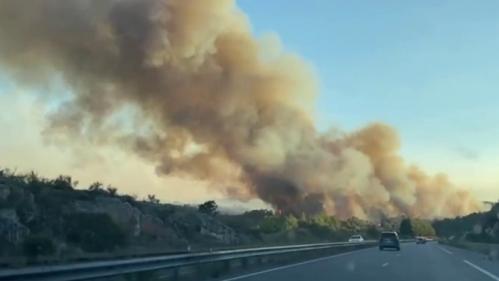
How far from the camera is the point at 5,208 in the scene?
33.3 metres

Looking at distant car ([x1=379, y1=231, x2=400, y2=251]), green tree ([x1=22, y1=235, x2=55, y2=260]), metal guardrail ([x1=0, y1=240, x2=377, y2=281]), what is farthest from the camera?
distant car ([x1=379, y1=231, x2=400, y2=251])

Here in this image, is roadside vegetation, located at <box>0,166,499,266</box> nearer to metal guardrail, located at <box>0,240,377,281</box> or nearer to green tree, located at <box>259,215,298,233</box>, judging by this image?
metal guardrail, located at <box>0,240,377,281</box>

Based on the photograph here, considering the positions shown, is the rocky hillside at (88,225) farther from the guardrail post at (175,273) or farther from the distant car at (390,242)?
the distant car at (390,242)

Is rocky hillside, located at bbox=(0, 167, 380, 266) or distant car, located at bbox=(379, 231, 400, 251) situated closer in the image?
rocky hillside, located at bbox=(0, 167, 380, 266)

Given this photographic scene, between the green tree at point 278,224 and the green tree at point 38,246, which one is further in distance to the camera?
the green tree at point 278,224

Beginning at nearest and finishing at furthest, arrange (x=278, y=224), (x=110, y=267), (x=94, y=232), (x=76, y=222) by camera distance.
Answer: (x=110, y=267)
(x=94, y=232)
(x=76, y=222)
(x=278, y=224)

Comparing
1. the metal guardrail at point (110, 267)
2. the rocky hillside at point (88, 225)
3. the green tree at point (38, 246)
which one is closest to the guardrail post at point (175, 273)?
the metal guardrail at point (110, 267)

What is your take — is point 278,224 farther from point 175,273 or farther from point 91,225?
point 175,273

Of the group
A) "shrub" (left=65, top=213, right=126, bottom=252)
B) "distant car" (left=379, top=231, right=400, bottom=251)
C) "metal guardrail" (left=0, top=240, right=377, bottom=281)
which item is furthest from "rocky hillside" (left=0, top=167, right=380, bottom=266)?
"distant car" (left=379, top=231, right=400, bottom=251)

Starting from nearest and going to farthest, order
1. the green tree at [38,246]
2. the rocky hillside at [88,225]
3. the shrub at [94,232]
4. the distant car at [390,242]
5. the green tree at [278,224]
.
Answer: the green tree at [38,246] < the rocky hillside at [88,225] < the shrub at [94,232] < the distant car at [390,242] < the green tree at [278,224]

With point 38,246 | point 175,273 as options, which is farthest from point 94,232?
point 175,273

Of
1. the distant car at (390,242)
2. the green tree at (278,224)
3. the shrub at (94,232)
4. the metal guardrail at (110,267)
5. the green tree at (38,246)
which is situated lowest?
the metal guardrail at (110,267)

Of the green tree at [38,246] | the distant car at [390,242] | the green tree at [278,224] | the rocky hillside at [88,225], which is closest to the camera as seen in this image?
the green tree at [38,246]

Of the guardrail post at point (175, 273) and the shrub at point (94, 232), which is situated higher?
the shrub at point (94, 232)
